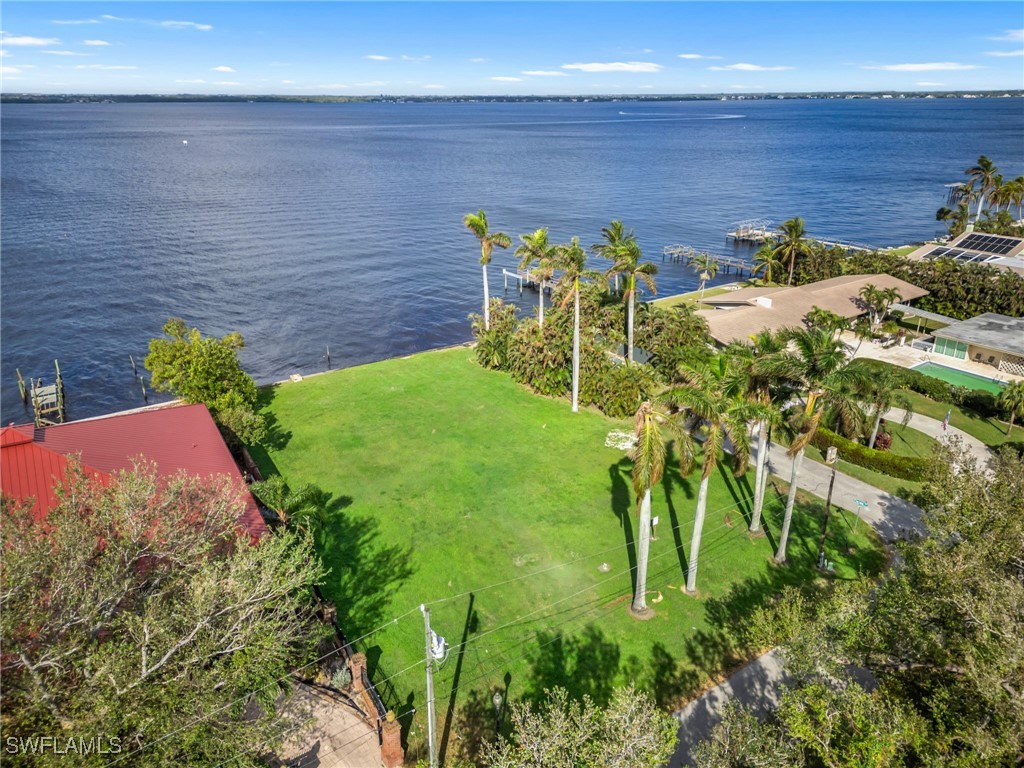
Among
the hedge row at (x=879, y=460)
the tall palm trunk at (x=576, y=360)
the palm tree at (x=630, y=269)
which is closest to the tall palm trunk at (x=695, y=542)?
the hedge row at (x=879, y=460)

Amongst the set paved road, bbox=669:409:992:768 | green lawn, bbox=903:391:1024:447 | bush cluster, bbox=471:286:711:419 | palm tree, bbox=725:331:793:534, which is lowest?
paved road, bbox=669:409:992:768

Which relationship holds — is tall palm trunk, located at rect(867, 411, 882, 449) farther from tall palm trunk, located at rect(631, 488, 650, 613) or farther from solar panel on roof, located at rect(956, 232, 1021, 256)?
solar panel on roof, located at rect(956, 232, 1021, 256)

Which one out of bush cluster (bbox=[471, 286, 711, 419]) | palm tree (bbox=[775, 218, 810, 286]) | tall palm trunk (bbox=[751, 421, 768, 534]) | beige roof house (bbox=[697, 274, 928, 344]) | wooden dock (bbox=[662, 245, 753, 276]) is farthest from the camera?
wooden dock (bbox=[662, 245, 753, 276])

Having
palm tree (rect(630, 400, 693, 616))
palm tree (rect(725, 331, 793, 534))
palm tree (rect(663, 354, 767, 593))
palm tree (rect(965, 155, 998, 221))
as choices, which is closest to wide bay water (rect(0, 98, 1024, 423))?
palm tree (rect(965, 155, 998, 221))

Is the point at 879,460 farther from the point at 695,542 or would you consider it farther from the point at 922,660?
the point at 922,660

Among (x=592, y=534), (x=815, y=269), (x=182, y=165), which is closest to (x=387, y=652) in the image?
(x=592, y=534)

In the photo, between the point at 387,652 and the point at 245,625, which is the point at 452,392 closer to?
the point at 387,652

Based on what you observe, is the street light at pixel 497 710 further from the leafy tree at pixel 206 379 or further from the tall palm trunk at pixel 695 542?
the leafy tree at pixel 206 379
